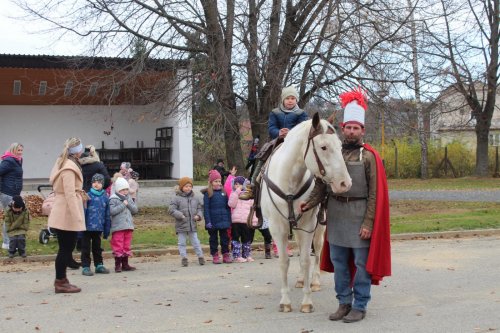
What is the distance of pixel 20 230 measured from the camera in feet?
36.8

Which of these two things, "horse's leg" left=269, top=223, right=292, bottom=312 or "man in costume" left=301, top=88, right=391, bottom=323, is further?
"horse's leg" left=269, top=223, right=292, bottom=312

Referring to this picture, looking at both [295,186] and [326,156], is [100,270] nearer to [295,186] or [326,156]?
[295,186]

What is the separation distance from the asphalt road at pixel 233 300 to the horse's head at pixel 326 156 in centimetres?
151

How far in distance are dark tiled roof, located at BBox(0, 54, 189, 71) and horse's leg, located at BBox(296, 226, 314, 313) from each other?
10906mm

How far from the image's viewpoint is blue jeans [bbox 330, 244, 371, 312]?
257 inches

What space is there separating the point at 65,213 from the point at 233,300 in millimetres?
2525

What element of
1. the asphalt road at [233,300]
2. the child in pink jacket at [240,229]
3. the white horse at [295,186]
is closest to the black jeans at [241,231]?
the child in pink jacket at [240,229]

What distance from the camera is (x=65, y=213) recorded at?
8.33m

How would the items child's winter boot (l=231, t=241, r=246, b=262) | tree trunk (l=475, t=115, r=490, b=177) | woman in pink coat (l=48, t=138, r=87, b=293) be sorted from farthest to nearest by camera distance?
tree trunk (l=475, t=115, r=490, b=177) < child's winter boot (l=231, t=241, r=246, b=262) < woman in pink coat (l=48, t=138, r=87, b=293)

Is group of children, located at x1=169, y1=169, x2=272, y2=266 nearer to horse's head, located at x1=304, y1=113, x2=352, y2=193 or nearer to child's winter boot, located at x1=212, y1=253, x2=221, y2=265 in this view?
child's winter boot, located at x1=212, y1=253, x2=221, y2=265

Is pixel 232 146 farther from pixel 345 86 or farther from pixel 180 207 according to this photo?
pixel 180 207

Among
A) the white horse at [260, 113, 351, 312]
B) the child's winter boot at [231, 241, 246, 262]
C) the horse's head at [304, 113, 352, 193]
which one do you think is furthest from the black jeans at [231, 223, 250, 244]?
the horse's head at [304, 113, 352, 193]

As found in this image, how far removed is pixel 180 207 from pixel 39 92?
1786 cm

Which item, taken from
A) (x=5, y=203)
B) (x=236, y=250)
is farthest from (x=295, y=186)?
(x=5, y=203)
